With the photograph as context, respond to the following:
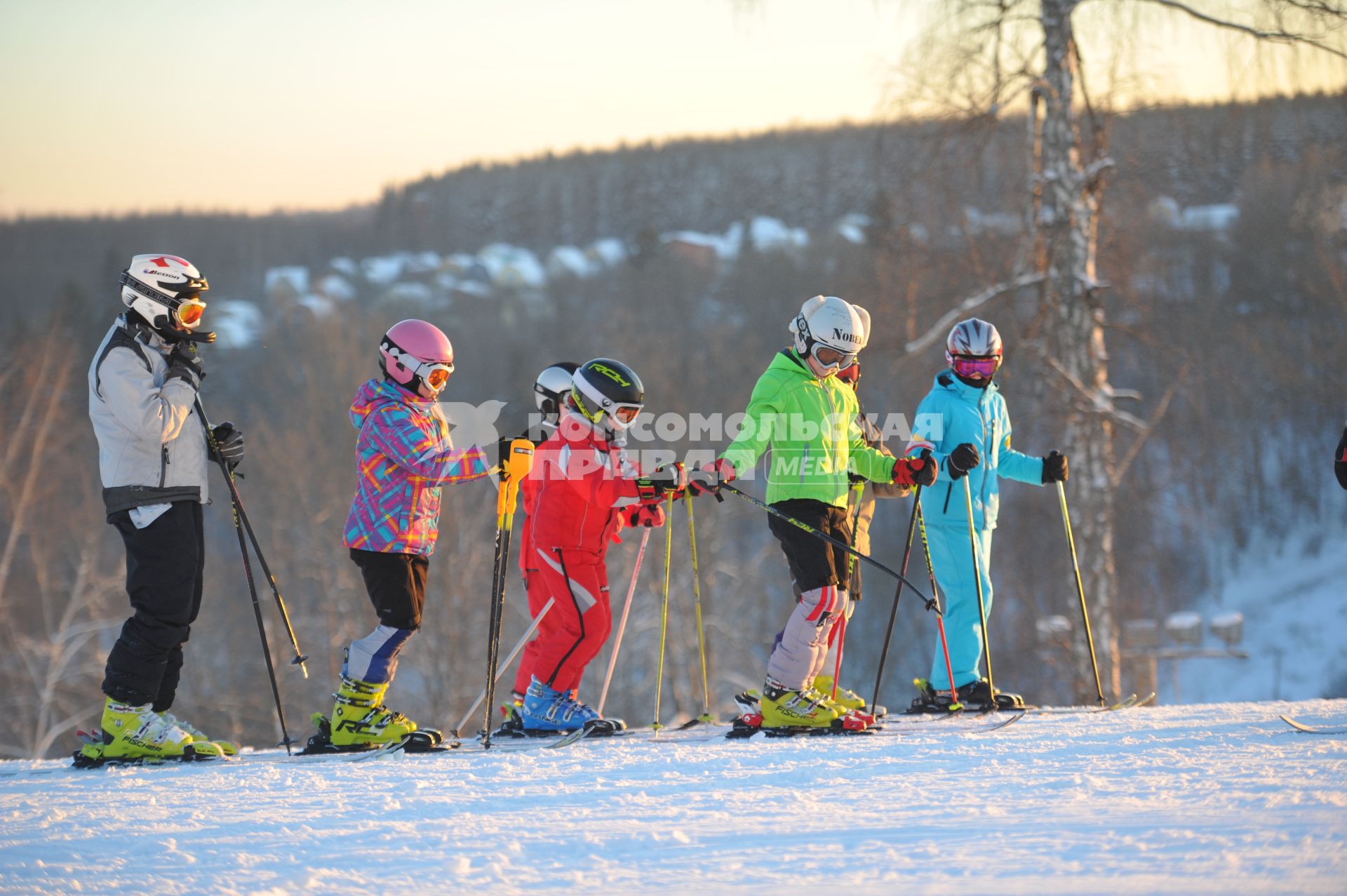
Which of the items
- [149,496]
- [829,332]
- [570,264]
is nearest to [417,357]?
[149,496]

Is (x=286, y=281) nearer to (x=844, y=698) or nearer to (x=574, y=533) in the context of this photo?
(x=574, y=533)

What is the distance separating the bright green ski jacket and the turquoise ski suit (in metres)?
0.78

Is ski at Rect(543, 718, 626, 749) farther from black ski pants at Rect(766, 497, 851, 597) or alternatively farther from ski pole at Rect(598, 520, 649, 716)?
black ski pants at Rect(766, 497, 851, 597)

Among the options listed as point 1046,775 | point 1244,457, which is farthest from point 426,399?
point 1244,457

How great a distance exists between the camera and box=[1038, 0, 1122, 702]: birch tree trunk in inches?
362

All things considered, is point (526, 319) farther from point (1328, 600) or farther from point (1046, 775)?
point (1046, 775)

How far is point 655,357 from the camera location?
3347 centimetres

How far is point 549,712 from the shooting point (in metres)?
5.47

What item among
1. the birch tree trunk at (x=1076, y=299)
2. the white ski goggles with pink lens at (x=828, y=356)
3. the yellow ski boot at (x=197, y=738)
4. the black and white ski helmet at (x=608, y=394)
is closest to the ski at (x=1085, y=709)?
the white ski goggles with pink lens at (x=828, y=356)

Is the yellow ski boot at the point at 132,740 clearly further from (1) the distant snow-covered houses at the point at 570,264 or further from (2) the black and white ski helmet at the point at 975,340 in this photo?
(1) the distant snow-covered houses at the point at 570,264

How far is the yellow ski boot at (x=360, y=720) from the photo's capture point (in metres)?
4.98

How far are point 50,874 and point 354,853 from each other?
0.81 metres

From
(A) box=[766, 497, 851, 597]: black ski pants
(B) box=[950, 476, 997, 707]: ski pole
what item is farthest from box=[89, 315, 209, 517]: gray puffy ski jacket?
(B) box=[950, 476, 997, 707]: ski pole

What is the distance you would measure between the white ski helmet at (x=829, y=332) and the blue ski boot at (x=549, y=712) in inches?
79.6
